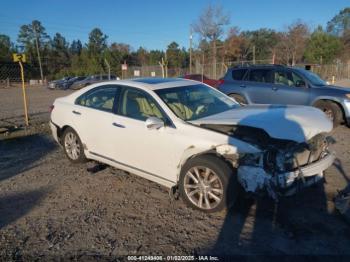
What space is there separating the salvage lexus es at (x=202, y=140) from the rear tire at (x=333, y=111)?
435cm

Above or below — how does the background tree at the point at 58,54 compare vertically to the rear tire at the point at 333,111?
above

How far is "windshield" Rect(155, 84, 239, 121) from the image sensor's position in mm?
4543

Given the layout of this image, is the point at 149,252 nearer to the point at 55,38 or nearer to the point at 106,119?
the point at 106,119

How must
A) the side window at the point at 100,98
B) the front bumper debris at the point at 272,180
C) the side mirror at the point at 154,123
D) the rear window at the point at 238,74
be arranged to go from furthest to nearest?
the rear window at the point at 238,74 → the side window at the point at 100,98 → the side mirror at the point at 154,123 → the front bumper debris at the point at 272,180

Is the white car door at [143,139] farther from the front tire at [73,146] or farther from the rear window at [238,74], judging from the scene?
the rear window at [238,74]

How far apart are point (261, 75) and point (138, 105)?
617 centimetres

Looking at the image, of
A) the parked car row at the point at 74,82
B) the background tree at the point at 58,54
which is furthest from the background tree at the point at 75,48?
the parked car row at the point at 74,82

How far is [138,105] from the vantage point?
4.75m

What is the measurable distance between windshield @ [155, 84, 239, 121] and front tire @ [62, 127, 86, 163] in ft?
6.30

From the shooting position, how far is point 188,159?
4.10m

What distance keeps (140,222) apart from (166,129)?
1.19 m

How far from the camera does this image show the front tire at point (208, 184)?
3734mm

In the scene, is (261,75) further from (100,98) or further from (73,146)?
(73,146)

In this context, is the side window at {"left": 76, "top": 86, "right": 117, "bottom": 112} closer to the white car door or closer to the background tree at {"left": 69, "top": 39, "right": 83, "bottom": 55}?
the white car door
